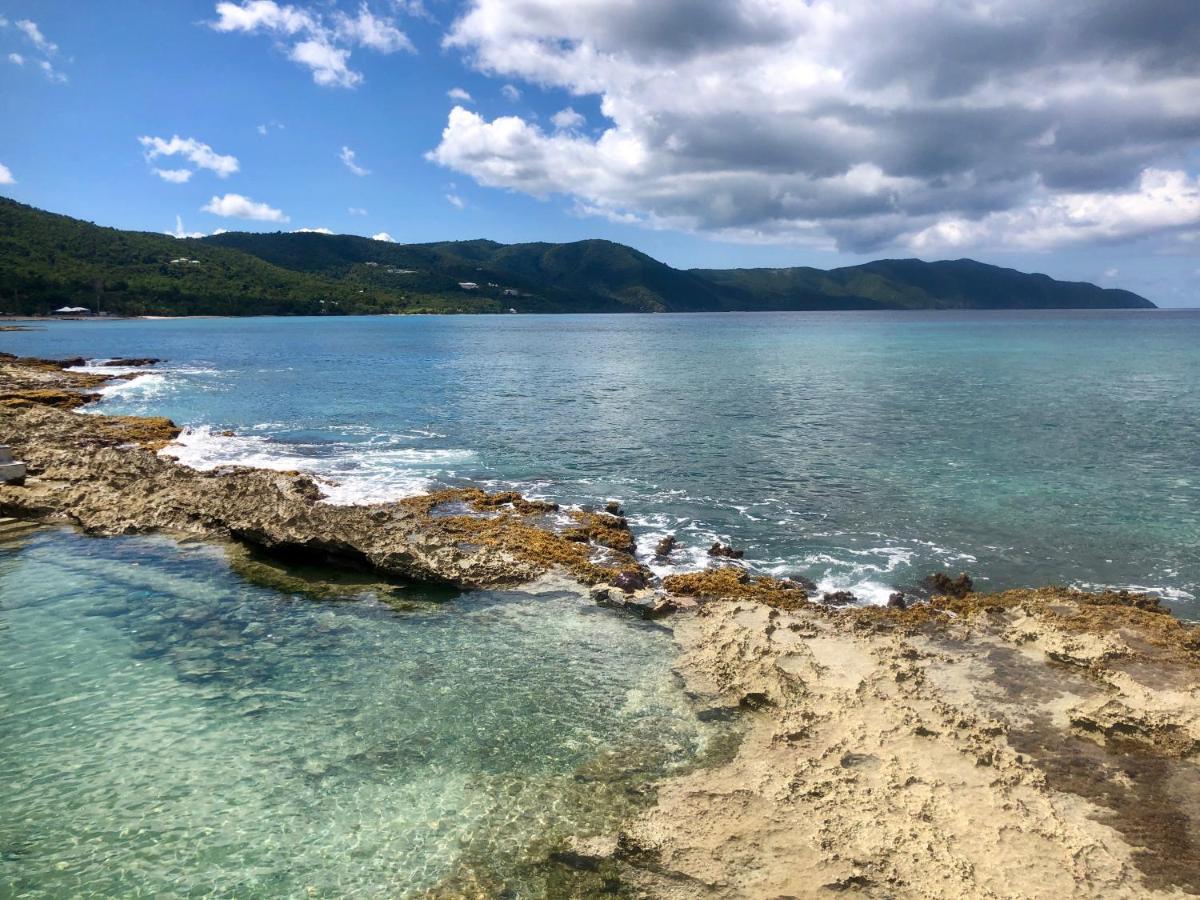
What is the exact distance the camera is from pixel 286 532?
1753 cm

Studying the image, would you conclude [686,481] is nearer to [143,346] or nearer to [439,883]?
[439,883]

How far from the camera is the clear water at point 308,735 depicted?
8156 mm

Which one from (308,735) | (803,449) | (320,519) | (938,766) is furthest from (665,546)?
(803,449)

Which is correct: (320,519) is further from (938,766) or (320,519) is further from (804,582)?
(938,766)

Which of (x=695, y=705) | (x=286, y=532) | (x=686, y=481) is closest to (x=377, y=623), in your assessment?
(x=286, y=532)

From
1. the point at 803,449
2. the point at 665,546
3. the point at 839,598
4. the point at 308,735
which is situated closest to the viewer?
the point at 308,735

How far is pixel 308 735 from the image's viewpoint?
10539 mm

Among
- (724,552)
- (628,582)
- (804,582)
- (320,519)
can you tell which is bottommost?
(804,582)

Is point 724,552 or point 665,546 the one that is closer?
point 724,552

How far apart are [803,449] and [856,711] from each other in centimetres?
2411

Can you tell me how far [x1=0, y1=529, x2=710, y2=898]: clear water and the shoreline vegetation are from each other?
2.88ft

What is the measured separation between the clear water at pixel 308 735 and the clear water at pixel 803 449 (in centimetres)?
748

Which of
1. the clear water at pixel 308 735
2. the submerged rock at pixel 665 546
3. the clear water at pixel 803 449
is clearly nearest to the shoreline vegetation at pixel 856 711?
the submerged rock at pixel 665 546

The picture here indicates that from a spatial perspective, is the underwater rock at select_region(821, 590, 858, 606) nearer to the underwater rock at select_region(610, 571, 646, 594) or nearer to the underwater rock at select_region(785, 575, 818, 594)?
the underwater rock at select_region(785, 575, 818, 594)
